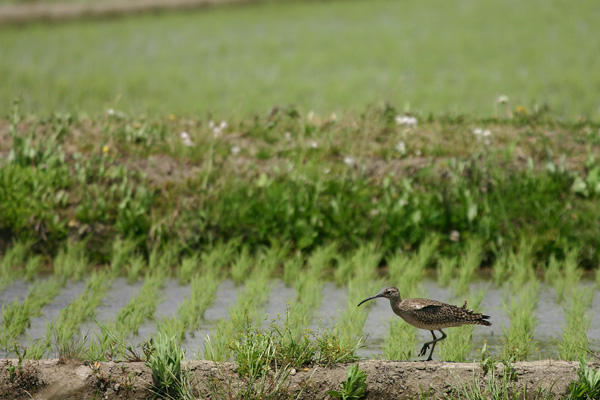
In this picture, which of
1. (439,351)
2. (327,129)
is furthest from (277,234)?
(439,351)

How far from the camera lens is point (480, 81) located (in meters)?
11.8

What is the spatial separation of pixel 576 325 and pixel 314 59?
967cm

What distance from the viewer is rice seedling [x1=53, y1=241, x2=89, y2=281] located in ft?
20.2

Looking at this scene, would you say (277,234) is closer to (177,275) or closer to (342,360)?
(177,275)

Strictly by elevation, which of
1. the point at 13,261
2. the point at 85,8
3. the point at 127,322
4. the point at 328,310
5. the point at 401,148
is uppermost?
the point at 85,8

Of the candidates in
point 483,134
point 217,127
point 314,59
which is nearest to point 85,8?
point 314,59

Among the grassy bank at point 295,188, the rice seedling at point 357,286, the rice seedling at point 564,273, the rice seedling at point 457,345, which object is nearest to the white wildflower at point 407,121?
the grassy bank at point 295,188

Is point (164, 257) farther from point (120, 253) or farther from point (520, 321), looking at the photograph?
A: point (520, 321)

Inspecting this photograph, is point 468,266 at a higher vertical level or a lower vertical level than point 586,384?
lower

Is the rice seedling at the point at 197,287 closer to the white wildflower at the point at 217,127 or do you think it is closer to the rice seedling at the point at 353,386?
the rice seedling at the point at 353,386

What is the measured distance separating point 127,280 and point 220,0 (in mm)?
15742

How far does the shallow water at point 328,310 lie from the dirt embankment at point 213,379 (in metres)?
0.36

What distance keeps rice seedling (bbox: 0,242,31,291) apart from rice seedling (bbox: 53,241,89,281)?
270 millimetres

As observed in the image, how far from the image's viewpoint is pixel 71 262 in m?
6.29
